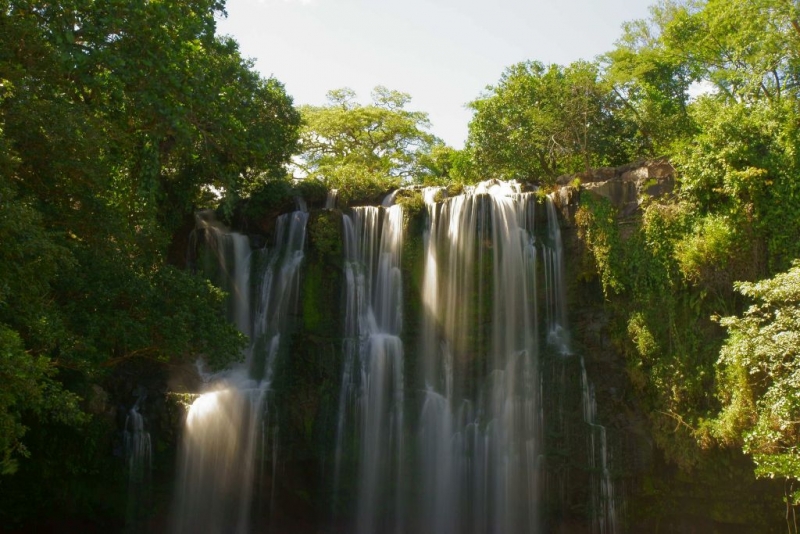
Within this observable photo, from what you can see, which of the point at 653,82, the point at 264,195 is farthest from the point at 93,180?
the point at 653,82

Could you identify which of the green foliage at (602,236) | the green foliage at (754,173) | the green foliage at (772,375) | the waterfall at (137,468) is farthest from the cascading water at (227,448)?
the green foliage at (754,173)

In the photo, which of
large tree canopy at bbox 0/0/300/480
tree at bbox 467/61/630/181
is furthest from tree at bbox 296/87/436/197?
large tree canopy at bbox 0/0/300/480

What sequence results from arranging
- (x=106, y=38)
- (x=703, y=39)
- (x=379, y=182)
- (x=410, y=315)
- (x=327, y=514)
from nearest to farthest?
(x=106, y=38)
(x=327, y=514)
(x=410, y=315)
(x=379, y=182)
(x=703, y=39)

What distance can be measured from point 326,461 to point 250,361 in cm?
362

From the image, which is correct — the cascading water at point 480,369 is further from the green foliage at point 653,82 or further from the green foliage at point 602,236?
the green foliage at point 653,82

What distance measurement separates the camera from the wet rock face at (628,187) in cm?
1856

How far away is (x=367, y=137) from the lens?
3566 cm

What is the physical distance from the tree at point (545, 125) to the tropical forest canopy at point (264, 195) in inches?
3.2

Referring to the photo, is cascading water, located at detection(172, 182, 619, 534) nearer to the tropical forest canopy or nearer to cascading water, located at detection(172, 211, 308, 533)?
cascading water, located at detection(172, 211, 308, 533)

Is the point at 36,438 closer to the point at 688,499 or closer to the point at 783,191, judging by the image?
the point at 688,499

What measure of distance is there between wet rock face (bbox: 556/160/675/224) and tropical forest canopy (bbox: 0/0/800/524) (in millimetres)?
315

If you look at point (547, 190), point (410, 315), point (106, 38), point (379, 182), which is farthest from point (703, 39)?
point (106, 38)

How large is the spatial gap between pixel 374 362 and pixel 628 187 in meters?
8.27

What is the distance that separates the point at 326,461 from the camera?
17672mm
